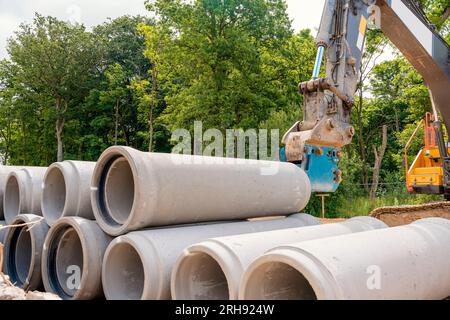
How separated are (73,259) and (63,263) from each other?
12 cm

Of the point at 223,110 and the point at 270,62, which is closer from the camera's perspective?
the point at 223,110

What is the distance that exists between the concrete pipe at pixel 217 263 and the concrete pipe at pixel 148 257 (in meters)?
0.22

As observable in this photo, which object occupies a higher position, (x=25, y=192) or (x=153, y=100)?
(x=153, y=100)

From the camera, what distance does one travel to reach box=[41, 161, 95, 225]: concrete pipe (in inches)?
164

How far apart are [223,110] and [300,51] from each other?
593 cm

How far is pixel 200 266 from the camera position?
3.11 m

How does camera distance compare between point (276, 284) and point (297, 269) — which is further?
point (276, 284)

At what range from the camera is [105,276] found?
3.53m

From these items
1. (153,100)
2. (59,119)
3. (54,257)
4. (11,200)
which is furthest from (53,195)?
(59,119)

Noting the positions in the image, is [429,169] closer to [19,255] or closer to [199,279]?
[199,279]

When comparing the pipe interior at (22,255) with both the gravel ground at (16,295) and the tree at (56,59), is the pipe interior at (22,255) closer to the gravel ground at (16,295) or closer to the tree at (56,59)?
the gravel ground at (16,295)

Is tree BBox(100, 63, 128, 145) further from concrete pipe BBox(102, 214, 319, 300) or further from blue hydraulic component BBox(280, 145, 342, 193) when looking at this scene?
concrete pipe BBox(102, 214, 319, 300)

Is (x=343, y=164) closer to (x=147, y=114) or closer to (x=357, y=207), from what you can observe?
(x=357, y=207)

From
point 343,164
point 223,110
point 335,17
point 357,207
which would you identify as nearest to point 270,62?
point 223,110
